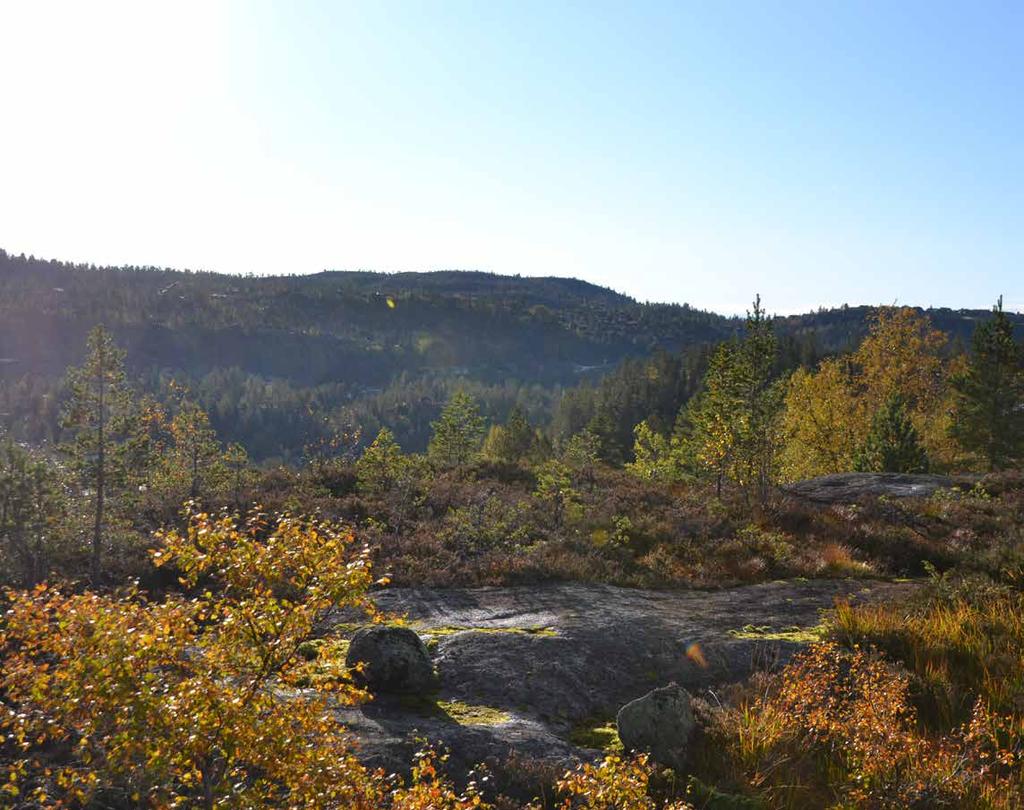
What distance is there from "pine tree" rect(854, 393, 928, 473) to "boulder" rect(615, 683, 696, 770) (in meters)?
29.7

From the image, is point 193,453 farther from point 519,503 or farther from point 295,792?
point 295,792

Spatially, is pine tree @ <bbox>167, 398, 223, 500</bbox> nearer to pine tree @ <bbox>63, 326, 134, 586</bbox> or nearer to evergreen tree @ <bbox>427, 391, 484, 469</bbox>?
pine tree @ <bbox>63, 326, 134, 586</bbox>

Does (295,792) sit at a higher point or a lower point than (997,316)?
lower

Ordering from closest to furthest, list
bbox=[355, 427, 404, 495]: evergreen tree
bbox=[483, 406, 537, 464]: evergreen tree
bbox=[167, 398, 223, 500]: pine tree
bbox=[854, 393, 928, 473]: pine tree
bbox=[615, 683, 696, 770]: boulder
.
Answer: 1. bbox=[615, 683, 696, 770]: boulder
2. bbox=[355, 427, 404, 495]: evergreen tree
3. bbox=[167, 398, 223, 500]: pine tree
4. bbox=[854, 393, 928, 473]: pine tree
5. bbox=[483, 406, 537, 464]: evergreen tree

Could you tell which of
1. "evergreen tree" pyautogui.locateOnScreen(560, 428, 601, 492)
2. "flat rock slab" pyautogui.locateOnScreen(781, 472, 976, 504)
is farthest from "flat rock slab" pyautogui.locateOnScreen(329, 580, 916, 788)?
"evergreen tree" pyautogui.locateOnScreen(560, 428, 601, 492)

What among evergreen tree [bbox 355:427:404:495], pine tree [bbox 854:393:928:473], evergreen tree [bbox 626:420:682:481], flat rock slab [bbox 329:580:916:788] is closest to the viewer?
flat rock slab [bbox 329:580:916:788]

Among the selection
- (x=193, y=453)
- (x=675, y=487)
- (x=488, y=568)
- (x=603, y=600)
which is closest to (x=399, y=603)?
(x=488, y=568)

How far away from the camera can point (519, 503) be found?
22859 millimetres

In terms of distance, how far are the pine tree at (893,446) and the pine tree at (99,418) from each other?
111 ft

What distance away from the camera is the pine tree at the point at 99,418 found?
17.5 meters

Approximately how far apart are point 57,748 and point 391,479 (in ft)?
60.6

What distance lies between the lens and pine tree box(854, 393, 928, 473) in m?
32.3

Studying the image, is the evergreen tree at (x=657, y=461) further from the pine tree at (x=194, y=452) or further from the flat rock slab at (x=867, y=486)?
the pine tree at (x=194, y=452)

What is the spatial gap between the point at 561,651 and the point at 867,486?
1962 cm
